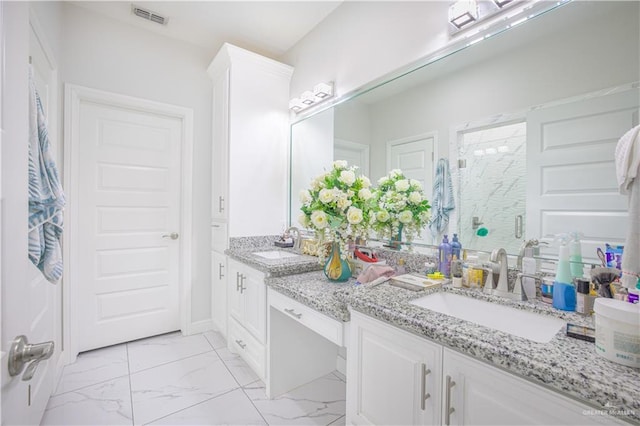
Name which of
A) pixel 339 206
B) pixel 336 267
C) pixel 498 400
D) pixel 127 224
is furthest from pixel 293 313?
pixel 127 224

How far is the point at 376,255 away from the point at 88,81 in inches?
106

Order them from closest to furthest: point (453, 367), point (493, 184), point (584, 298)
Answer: point (453, 367) < point (584, 298) < point (493, 184)

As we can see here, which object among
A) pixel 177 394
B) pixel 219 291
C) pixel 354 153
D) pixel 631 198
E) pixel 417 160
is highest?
pixel 354 153

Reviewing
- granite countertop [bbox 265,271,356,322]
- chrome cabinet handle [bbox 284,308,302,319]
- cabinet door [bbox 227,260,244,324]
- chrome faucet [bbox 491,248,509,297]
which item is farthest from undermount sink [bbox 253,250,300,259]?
chrome faucet [bbox 491,248,509,297]

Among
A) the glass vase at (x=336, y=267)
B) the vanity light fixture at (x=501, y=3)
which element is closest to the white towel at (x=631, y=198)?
the vanity light fixture at (x=501, y=3)

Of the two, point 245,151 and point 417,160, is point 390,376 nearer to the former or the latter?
point 417,160

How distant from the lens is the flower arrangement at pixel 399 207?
5.68ft

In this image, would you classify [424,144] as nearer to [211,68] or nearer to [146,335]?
[211,68]

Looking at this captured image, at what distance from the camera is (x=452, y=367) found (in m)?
0.91

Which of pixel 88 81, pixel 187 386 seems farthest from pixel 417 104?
pixel 88 81

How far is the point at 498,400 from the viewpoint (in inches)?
31.9

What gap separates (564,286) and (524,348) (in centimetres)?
47

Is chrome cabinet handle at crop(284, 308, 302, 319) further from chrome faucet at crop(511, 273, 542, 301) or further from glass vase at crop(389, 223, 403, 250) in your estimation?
chrome faucet at crop(511, 273, 542, 301)

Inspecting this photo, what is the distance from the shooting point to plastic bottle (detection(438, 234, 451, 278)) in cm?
152
